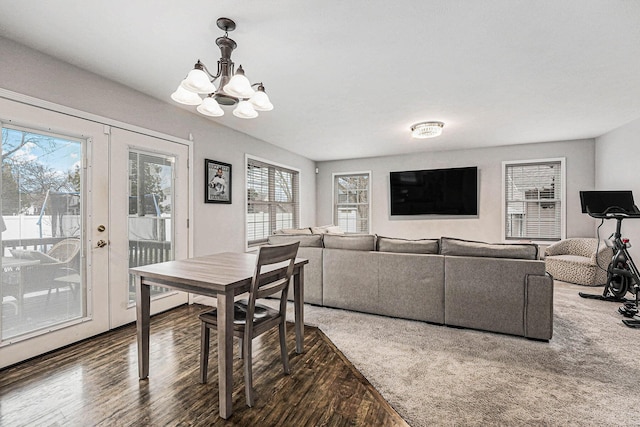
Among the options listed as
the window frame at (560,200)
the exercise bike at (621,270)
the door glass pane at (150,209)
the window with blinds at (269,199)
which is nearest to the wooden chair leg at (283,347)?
the door glass pane at (150,209)

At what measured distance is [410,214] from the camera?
648cm

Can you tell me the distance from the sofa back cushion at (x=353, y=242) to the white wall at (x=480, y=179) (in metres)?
3.35

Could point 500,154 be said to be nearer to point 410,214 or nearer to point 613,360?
point 410,214

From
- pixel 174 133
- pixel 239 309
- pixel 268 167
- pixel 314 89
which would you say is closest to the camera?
pixel 239 309

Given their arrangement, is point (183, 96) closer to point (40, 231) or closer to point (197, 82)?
point (197, 82)

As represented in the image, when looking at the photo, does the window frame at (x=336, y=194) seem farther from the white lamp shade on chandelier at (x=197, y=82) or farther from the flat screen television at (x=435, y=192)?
the white lamp shade on chandelier at (x=197, y=82)

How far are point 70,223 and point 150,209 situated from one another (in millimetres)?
766

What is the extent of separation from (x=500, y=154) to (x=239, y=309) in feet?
18.9

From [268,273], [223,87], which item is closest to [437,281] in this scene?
[268,273]

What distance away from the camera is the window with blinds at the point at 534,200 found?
545 cm

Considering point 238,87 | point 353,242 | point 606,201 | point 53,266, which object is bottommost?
point 53,266

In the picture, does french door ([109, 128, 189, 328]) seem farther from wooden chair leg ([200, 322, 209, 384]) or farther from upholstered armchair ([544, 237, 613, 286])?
upholstered armchair ([544, 237, 613, 286])

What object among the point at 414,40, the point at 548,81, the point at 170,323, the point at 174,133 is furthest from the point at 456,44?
the point at 170,323

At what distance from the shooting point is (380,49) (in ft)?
7.63
